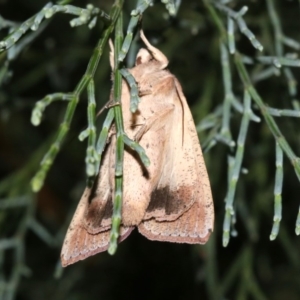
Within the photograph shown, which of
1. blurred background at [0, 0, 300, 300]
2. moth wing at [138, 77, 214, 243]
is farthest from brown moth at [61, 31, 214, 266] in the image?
blurred background at [0, 0, 300, 300]

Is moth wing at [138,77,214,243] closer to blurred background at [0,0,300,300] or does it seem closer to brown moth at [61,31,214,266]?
brown moth at [61,31,214,266]

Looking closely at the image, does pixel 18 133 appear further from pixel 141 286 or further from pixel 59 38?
pixel 141 286

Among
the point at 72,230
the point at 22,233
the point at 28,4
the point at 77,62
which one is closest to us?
the point at 72,230

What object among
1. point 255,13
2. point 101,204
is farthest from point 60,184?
point 101,204

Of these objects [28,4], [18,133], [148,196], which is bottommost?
[18,133]

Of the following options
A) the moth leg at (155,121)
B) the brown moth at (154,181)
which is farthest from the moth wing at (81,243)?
the moth leg at (155,121)
